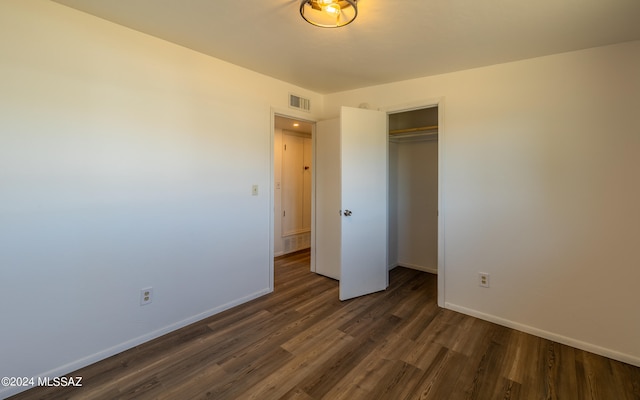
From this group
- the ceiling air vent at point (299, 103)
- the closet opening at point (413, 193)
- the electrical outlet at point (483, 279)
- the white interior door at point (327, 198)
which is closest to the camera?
the electrical outlet at point (483, 279)

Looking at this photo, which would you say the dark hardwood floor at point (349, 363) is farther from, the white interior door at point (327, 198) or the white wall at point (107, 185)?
the white interior door at point (327, 198)

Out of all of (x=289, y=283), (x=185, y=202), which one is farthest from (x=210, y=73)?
(x=289, y=283)

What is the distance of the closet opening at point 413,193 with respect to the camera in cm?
384

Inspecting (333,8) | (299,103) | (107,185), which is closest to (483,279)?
(333,8)

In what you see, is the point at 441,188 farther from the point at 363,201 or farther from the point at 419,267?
the point at 419,267

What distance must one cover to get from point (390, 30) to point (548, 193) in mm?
1834

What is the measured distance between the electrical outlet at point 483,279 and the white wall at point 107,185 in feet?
7.75

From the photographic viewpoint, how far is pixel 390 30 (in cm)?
198

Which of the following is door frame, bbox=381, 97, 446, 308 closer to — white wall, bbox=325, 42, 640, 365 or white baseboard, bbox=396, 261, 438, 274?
white wall, bbox=325, 42, 640, 365

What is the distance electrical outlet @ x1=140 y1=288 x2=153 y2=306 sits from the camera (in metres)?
2.17

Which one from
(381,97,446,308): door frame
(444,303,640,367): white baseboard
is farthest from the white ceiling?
(444,303,640,367): white baseboard

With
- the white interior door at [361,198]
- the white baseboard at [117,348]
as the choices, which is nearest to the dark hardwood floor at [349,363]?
the white baseboard at [117,348]

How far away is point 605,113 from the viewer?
6.88ft

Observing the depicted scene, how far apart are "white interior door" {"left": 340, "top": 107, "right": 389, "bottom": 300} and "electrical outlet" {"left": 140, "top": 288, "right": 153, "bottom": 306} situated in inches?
68.5
